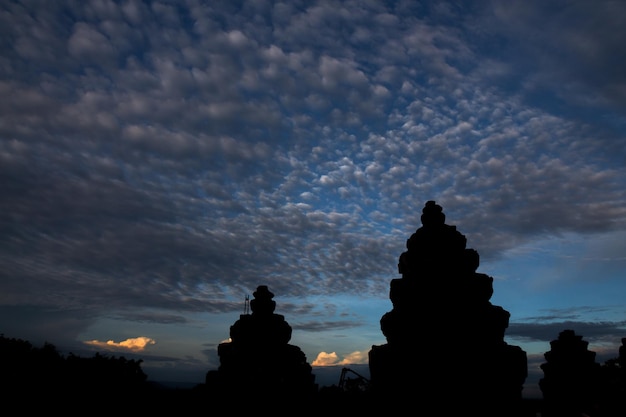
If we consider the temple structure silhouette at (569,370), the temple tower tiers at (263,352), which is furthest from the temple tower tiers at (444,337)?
A: the temple structure silhouette at (569,370)

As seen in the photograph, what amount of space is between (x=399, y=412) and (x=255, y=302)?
66.7ft

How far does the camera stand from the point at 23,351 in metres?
32.6

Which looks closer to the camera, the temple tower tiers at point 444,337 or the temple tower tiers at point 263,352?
the temple tower tiers at point 444,337

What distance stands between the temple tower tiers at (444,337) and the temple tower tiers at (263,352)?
14583 mm

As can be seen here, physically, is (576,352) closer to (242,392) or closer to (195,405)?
(242,392)

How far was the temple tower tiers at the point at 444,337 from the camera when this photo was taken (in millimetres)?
18016

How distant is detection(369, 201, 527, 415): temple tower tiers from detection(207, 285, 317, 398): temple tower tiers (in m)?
14.6

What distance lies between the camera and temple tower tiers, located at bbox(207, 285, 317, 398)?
33.2 m

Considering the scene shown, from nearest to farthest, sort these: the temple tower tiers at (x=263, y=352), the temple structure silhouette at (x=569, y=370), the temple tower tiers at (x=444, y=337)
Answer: the temple tower tiers at (x=444, y=337)
the temple structure silhouette at (x=569, y=370)
the temple tower tiers at (x=263, y=352)

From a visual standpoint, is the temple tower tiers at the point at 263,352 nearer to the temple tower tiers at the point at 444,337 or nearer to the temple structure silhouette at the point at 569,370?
the temple tower tiers at the point at 444,337

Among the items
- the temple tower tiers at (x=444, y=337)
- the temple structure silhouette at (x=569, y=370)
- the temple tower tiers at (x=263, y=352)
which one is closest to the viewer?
the temple tower tiers at (x=444, y=337)

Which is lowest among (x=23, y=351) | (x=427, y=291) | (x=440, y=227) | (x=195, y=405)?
(x=195, y=405)

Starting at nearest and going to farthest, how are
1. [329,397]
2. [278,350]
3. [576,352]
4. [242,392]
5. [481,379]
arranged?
1. [481,379]
2. [329,397]
3. [242,392]
4. [576,352]
5. [278,350]

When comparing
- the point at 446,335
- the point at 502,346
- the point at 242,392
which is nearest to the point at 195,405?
the point at 242,392
